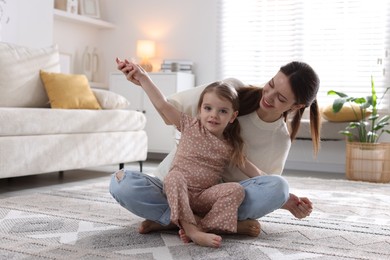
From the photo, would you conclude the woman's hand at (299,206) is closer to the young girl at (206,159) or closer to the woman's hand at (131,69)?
the young girl at (206,159)

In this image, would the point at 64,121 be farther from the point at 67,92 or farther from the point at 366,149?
the point at 366,149

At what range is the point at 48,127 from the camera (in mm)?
2803

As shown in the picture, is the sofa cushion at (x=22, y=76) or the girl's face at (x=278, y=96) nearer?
the girl's face at (x=278, y=96)

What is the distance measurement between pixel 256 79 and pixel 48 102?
211cm

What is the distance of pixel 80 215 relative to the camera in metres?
2.07

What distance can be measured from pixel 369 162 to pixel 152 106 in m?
1.93

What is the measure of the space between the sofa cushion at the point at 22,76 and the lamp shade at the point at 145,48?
1542 millimetres

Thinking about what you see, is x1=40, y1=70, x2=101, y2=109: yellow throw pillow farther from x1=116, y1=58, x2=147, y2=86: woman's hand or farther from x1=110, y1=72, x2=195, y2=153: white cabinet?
x1=116, y1=58, x2=147, y2=86: woman's hand

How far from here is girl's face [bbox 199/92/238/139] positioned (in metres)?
1.71

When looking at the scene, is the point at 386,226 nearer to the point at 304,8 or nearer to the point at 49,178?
the point at 49,178

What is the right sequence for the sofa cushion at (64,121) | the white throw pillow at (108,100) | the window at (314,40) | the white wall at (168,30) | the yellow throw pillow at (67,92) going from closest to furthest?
1. the sofa cushion at (64,121)
2. the yellow throw pillow at (67,92)
3. the white throw pillow at (108,100)
4. the window at (314,40)
5. the white wall at (168,30)

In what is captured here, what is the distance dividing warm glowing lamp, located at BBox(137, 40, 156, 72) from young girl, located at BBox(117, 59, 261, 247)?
10.4ft

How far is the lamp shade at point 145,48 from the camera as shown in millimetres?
4922

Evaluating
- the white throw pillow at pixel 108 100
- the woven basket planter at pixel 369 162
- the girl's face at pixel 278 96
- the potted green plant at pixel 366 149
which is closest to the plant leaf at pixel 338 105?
the potted green plant at pixel 366 149
